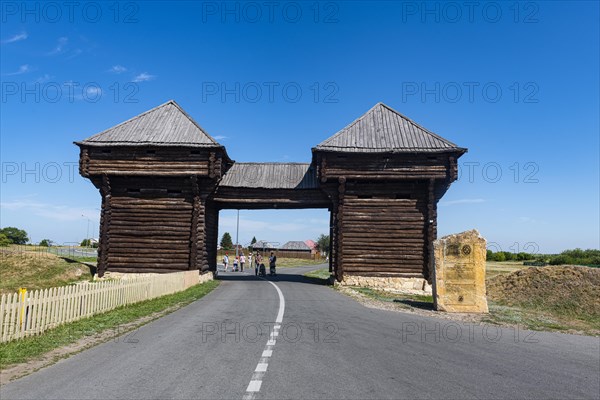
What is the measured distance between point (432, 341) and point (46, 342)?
7893 millimetres

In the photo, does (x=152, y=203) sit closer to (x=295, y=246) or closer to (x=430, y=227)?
(x=430, y=227)

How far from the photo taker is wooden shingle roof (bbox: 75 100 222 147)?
25.9 metres

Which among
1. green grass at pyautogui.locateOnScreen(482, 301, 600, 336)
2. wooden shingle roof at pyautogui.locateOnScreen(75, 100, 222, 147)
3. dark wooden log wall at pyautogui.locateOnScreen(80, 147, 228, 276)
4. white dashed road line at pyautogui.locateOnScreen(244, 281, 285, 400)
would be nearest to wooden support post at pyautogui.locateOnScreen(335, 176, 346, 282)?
dark wooden log wall at pyautogui.locateOnScreen(80, 147, 228, 276)

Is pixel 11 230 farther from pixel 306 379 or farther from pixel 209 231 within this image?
pixel 306 379

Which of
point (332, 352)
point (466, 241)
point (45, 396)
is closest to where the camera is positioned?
point (45, 396)

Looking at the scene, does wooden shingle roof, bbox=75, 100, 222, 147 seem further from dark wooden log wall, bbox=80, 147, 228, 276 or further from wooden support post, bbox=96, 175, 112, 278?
wooden support post, bbox=96, 175, 112, 278

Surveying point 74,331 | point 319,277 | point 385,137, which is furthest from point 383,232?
point 74,331

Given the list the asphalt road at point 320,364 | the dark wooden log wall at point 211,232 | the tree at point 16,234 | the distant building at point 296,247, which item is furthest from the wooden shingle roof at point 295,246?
the asphalt road at point 320,364

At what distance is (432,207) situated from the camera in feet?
83.1

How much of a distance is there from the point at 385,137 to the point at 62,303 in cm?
2082

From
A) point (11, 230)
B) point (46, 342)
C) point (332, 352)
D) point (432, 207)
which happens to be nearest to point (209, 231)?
point (432, 207)

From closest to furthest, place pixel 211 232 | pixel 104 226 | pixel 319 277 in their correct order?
pixel 104 226
pixel 211 232
pixel 319 277

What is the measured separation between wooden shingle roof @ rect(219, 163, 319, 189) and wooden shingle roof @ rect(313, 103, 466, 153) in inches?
142

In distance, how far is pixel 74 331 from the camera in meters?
9.89
